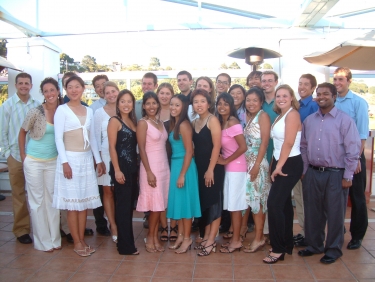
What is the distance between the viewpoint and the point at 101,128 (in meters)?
4.00

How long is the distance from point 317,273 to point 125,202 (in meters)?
1.88

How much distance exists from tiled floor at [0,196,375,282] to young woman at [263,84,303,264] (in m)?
0.24

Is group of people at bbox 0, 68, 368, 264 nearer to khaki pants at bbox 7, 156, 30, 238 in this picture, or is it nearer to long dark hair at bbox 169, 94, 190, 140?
long dark hair at bbox 169, 94, 190, 140

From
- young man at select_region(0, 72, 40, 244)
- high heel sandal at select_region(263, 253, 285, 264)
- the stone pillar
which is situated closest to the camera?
high heel sandal at select_region(263, 253, 285, 264)

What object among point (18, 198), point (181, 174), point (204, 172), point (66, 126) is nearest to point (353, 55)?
point (204, 172)

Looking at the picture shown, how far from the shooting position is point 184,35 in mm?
6453

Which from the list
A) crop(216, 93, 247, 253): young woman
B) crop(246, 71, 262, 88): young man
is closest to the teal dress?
crop(216, 93, 247, 253): young woman

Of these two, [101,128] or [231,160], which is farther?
[101,128]

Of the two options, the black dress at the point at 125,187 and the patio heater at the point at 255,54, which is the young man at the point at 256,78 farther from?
the black dress at the point at 125,187

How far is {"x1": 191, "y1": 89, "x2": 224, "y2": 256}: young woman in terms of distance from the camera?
3.47 metres

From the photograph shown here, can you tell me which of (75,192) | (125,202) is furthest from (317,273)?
(75,192)

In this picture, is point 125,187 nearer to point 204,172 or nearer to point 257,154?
point 204,172

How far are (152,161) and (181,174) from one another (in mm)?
322

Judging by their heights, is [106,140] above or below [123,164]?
above
